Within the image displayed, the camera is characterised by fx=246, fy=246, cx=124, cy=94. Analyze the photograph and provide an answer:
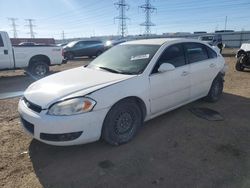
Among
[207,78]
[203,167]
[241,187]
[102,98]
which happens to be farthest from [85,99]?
[207,78]

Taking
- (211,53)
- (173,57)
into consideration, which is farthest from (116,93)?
(211,53)

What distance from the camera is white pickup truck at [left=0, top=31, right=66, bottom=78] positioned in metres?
9.99

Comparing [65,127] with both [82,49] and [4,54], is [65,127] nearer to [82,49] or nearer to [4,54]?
[4,54]

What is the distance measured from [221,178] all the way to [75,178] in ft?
5.88

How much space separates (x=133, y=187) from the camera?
286 centimetres

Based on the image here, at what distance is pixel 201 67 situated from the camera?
5301 millimetres

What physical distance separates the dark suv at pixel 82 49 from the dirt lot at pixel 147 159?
1683cm

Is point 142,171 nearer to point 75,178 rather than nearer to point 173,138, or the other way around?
point 75,178

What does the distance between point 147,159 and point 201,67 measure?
8.94 ft

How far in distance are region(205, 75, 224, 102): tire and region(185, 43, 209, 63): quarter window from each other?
0.73 m

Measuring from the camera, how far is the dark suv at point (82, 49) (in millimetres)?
21016

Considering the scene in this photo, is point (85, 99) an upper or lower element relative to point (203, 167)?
upper

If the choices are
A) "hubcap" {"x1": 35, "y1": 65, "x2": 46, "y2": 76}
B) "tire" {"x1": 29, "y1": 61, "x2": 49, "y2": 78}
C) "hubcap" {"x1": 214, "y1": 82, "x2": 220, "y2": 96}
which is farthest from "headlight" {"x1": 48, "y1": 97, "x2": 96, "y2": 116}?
"hubcap" {"x1": 35, "y1": 65, "x2": 46, "y2": 76}

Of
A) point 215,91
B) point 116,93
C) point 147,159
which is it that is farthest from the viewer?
point 215,91
